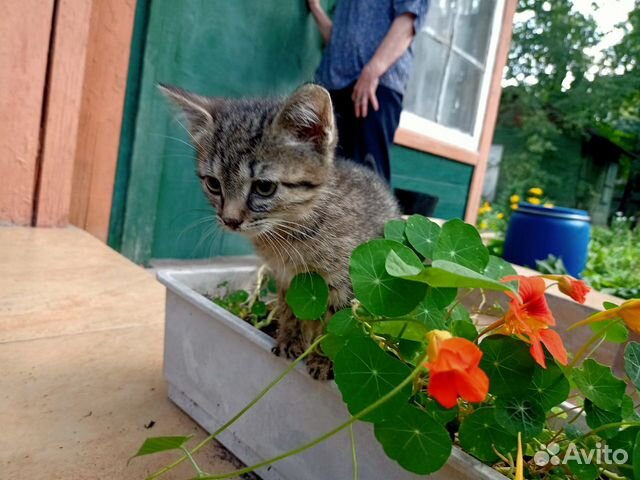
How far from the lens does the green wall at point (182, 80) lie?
2.27 meters

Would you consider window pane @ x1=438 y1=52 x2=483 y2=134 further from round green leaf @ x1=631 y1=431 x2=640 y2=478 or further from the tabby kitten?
round green leaf @ x1=631 y1=431 x2=640 y2=478

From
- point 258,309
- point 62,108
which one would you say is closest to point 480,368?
point 258,309

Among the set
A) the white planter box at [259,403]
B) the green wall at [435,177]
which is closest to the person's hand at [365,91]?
the green wall at [435,177]

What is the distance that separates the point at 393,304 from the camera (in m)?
0.55

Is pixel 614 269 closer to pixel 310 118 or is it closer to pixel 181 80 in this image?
pixel 181 80

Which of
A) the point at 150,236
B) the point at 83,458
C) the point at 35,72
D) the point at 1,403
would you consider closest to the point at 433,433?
the point at 83,458

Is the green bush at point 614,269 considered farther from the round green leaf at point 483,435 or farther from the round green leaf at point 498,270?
the round green leaf at point 483,435

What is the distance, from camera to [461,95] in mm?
4164

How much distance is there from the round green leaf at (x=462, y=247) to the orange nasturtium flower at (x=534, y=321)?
0.40 ft

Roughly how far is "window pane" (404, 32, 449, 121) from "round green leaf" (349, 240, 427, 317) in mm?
3188

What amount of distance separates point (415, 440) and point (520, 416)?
143 millimetres

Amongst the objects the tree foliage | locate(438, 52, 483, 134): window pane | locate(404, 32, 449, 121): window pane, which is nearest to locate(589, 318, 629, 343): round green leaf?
locate(404, 32, 449, 121): window pane

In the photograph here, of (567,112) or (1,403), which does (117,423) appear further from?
(567,112)

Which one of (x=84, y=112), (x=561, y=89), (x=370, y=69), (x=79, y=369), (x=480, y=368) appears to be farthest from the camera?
(x=561, y=89)
